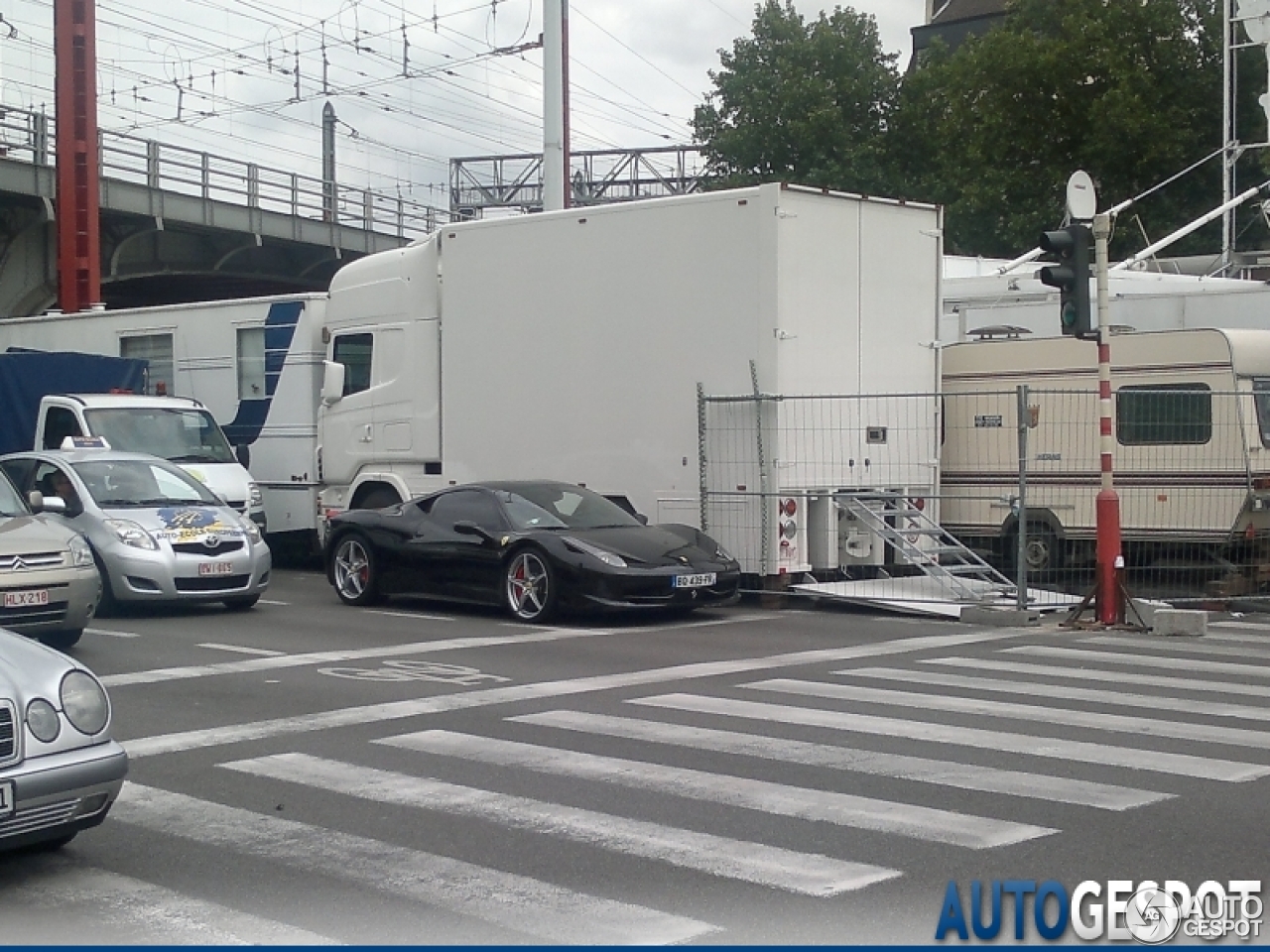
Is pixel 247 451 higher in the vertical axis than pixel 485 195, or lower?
lower

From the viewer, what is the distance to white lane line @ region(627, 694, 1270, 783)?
820 cm

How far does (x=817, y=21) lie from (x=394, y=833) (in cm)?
5206

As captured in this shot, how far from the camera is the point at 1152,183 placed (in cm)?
4581

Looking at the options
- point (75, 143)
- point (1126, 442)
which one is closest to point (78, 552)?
point (1126, 442)

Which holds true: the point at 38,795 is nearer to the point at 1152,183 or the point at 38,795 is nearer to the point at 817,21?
the point at 1152,183

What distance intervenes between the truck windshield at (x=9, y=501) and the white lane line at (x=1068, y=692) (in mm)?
6585

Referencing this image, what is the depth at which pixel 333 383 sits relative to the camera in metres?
20.4

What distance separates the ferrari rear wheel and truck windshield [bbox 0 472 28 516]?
4.39m

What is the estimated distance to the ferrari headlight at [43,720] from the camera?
618 cm

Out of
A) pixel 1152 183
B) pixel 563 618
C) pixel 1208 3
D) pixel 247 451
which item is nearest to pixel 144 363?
pixel 247 451

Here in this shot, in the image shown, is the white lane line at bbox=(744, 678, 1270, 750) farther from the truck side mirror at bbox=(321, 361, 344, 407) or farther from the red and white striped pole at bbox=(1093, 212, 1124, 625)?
the truck side mirror at bbox=(321, 361, 344, 407)

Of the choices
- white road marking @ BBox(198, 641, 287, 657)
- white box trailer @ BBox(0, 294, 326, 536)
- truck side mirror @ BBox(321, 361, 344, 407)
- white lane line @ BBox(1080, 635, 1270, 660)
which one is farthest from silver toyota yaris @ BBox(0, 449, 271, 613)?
white lane line @ BBox(1080, 635, 1270, 660)

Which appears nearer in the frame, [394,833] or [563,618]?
[394,833]

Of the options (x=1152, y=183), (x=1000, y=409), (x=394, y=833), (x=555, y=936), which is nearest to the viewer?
(x=555, y=936)
